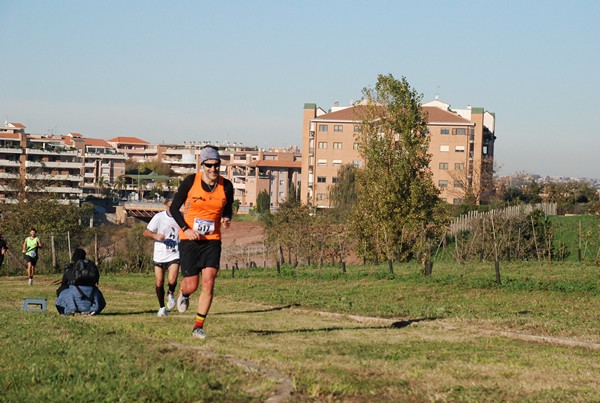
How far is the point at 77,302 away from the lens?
15375 millimetres

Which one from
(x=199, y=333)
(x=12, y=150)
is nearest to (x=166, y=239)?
(x=199, y=333)

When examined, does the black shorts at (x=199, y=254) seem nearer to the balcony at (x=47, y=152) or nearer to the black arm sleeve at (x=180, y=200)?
the black arm sleeve at (x=180, y=200)

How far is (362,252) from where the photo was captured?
37.2 metres

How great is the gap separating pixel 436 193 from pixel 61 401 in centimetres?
2935

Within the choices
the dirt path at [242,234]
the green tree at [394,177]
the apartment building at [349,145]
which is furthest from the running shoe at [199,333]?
the apartment building at [349,145]

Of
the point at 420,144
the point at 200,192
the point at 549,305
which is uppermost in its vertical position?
the point at 420,144

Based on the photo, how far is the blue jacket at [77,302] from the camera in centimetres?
1538

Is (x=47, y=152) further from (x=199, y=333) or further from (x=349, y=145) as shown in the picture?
(x=199, y=333)

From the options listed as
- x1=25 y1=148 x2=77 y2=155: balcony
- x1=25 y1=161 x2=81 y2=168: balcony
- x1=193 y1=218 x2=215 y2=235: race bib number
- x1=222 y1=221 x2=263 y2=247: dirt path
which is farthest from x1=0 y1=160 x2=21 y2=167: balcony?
x1=193 y1=218 x2=215 y2=235: race bib number

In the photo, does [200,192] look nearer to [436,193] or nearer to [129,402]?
[129,402]

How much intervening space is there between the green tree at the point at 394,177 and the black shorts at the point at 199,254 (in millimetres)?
22020

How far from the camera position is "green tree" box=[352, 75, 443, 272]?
1363 inches

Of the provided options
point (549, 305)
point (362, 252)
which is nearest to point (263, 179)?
point (362, 252)

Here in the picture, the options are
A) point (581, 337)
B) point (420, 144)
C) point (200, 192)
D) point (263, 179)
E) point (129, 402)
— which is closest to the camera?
point (129, 402)
